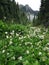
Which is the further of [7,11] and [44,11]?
[44,11]

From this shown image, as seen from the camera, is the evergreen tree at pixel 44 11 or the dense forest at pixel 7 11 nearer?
the dense forest at pixel 7 11

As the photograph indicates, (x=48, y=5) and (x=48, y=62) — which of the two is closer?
(x=48, y=62)

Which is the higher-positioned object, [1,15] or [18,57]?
[18,57]

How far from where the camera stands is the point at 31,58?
23.7ft

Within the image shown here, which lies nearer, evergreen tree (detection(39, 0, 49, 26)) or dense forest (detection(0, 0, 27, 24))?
dense forest (detection(0, 0, 27, 24))

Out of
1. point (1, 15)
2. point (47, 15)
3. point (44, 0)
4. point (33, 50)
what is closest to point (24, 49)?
point (33, 50)

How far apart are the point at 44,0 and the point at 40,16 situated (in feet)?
10.5

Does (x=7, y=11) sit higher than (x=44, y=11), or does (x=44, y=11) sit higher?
(x=7, y=11)

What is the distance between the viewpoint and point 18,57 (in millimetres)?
7574

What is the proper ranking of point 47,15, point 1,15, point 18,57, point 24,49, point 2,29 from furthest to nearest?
1. point 47,15
2. point 1,15
3. point 2,29
4. point 24,49
5. point 18,57

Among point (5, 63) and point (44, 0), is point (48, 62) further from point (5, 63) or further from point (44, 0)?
point (44, 0)

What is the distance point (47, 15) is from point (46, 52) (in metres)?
31.9

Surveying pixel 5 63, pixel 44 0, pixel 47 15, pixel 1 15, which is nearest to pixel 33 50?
pixel 5 63

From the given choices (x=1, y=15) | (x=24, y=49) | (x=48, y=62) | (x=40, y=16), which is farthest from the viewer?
(x=40, y=16)
